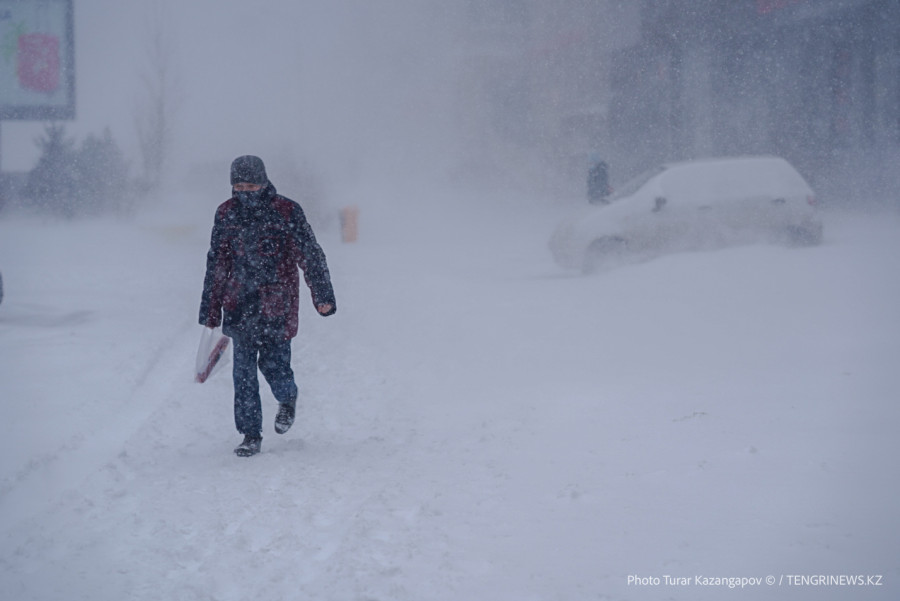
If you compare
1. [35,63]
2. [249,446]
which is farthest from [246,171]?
[35,63]

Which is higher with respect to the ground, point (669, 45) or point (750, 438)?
point (669, 45)

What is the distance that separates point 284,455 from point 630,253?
27.2 ft

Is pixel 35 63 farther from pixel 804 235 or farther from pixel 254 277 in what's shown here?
pixel 254 277

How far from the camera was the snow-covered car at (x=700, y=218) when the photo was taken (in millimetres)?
12164

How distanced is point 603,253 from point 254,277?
8.26 meters

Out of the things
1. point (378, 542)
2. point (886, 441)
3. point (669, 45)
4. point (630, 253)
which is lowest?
point (378, 542)

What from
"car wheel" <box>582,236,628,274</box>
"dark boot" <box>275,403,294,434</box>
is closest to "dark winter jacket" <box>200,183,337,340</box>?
"dark boot" <box>275,403,294,434</box>

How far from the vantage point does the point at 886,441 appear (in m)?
4.27

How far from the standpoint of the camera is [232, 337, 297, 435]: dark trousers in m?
4.88

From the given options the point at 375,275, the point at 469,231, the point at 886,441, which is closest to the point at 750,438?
the point at 886,441

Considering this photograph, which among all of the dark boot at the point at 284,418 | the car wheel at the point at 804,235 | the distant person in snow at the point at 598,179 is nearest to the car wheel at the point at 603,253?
the car wheel at the point at 804,235

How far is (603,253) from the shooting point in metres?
12.3

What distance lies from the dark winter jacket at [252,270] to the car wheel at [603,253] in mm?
7976

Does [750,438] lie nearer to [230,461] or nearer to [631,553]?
[631,553]
